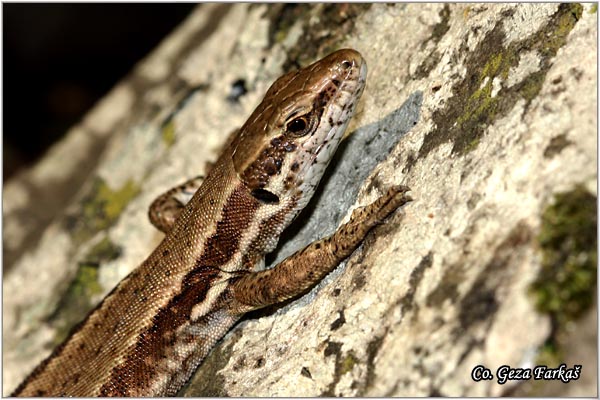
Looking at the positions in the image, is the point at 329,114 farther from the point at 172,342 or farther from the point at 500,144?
the point at 172,342

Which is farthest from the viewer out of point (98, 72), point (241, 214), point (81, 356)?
point (98, 72)

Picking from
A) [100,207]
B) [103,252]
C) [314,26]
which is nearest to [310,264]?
[314,26]

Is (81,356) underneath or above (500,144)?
underneath

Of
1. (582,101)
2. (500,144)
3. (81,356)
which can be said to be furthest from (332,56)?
(81,356)

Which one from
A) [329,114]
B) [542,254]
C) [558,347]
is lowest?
[558,347]

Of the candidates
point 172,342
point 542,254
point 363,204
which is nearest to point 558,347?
point 542,254

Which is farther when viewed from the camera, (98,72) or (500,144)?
(98,72)

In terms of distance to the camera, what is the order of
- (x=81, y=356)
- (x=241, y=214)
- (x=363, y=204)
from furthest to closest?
(x=81, y=356), (x=241, y=214), (x=363, y=204)
